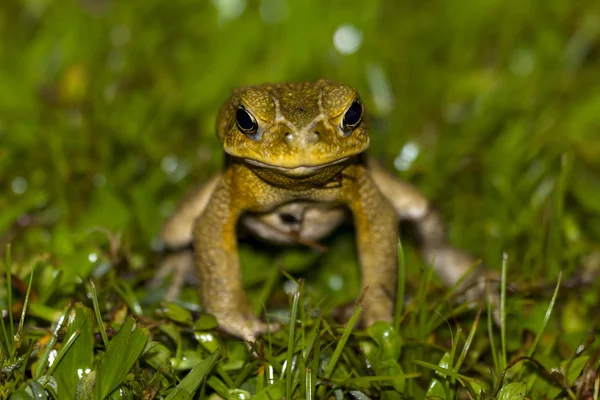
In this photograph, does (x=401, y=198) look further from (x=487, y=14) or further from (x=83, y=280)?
(x=487, y=14)

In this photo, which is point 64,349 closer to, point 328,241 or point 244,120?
point 244,120

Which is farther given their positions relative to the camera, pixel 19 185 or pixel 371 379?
pixel 19 185

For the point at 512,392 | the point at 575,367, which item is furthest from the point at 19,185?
the point at 575,367

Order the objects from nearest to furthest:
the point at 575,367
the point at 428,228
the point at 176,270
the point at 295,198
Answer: the point at 575,367
the point at 295,198
the point at 176,270
the point at 428,228

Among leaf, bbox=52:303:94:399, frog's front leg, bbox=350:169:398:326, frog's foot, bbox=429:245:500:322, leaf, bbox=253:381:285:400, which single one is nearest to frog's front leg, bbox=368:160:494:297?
frog's foot, bbox=429:245:500:322

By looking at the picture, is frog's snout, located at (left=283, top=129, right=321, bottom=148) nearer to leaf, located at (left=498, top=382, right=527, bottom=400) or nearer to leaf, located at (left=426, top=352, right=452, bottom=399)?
leaf, located at (left=426, top=352, right=452, bottom=399)

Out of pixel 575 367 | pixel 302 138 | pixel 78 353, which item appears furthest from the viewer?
pixel 575 367

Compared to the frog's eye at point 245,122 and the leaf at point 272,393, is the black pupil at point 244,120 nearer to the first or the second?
the frog's eye at point 245,122
